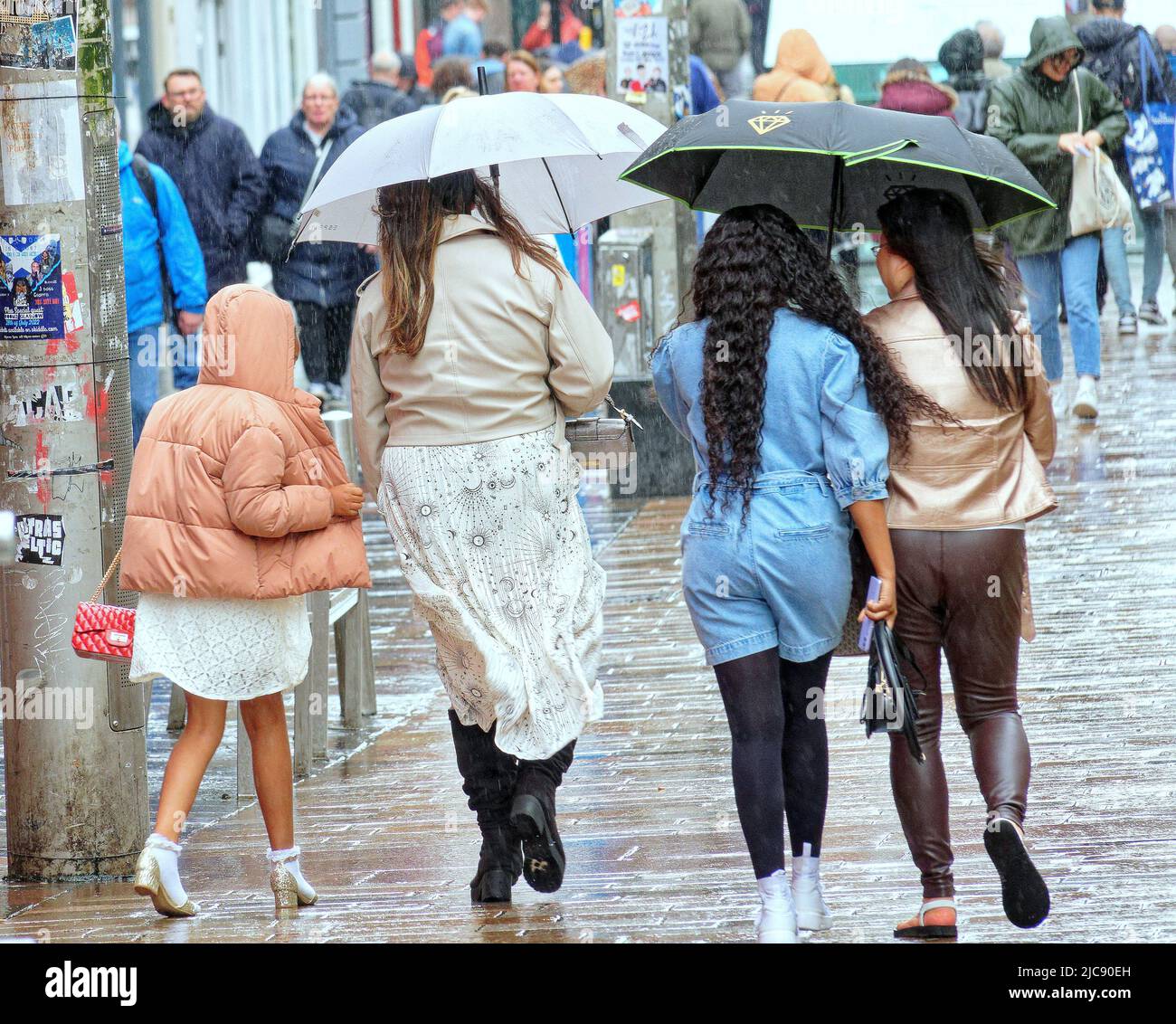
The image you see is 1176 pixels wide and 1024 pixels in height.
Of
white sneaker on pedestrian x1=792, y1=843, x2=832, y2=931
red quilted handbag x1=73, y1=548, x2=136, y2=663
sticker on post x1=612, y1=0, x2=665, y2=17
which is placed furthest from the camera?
sticker on post x1=612, y1=0, x2=665, y2=17

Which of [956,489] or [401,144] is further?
[401,144]

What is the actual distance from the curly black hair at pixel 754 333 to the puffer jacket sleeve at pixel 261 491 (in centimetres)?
117

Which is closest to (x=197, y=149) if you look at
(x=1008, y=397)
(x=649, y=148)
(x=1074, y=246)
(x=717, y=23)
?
(x=1074, y=246)

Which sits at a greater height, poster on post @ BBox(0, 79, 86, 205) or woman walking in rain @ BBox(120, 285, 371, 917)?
poster on post @ BBox(0, 79, 86, 205)

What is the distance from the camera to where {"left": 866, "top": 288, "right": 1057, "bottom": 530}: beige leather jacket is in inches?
186

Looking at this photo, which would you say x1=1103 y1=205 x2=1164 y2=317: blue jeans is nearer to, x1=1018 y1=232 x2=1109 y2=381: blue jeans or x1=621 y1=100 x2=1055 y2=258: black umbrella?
x1=1018 y1=232 x2=1109 y2=381: blue jeans

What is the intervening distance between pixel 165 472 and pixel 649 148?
4.99ft

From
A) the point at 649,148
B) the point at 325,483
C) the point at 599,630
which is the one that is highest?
the point at 649,148

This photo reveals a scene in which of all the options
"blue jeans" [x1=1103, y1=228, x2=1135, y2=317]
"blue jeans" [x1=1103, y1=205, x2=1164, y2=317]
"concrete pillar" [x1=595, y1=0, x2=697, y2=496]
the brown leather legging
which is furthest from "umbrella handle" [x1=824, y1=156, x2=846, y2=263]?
"blue jeans" [x1=1103, y1=205, x2=1164, y2=317]

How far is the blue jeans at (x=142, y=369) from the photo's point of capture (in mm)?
10656

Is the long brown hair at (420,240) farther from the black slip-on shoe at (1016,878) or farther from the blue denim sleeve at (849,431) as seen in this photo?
the black slip-on shoe at (1016,878)

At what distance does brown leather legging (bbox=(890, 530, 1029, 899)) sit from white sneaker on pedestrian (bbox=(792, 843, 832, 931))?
24 centimetres

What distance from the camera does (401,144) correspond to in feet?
17.3
